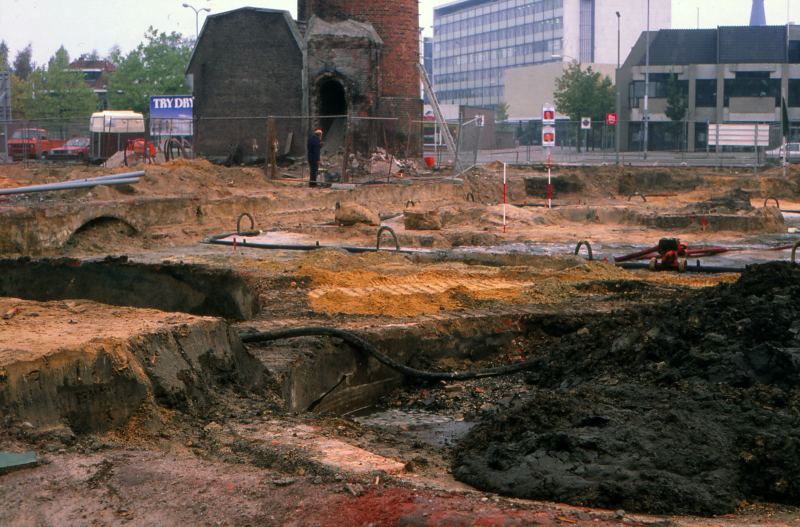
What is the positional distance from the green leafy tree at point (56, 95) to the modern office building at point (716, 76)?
48694 mm

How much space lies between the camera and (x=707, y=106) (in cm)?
5903

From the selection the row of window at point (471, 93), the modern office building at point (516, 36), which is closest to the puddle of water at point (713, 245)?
the modern office building at point (516, 36)

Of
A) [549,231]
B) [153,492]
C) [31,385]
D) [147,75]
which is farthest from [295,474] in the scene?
[147,75]

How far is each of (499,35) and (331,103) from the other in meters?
99.8

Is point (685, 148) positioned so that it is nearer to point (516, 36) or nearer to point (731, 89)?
point (731, 89)

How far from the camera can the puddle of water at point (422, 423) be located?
5840 mm

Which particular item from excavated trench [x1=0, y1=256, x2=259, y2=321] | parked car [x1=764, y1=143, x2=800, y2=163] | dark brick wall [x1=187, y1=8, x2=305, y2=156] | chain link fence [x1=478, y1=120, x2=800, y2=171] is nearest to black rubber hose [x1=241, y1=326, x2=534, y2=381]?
excavated trench [x1=0, y1=256, x2=259, y2=321]

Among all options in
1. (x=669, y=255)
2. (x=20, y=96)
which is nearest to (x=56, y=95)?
(x=20, y=96)

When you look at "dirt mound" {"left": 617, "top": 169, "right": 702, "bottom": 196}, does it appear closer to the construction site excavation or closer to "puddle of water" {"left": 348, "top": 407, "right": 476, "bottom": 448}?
the construction site excavation

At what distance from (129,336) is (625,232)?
13.4 m

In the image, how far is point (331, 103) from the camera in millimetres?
29188

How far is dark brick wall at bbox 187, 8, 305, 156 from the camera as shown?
95.7 feet

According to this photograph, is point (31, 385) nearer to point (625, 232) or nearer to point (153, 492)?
point (153, 492)

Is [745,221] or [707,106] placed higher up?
[707,106]
